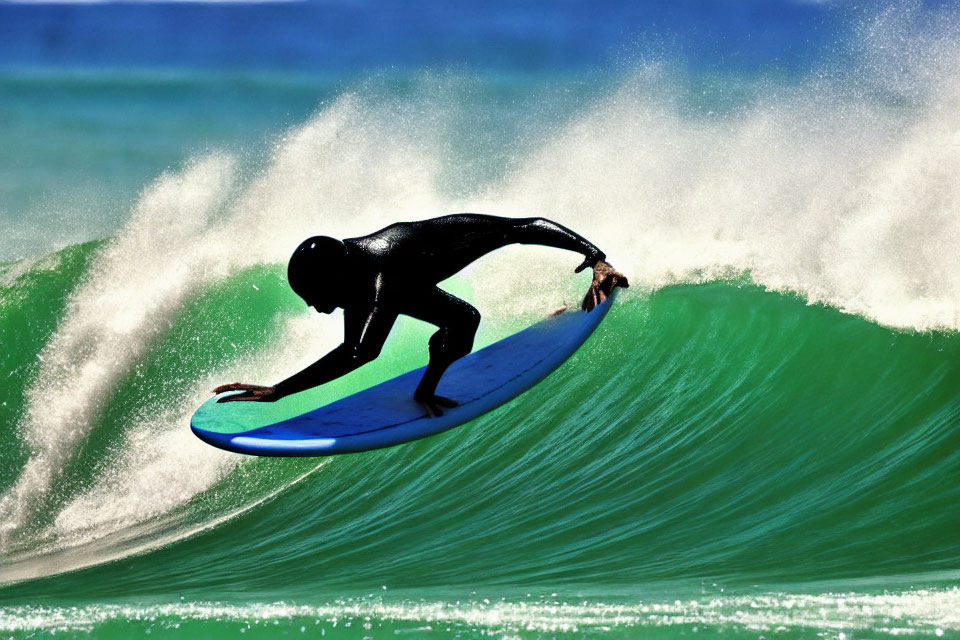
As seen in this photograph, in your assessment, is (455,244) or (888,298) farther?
(888,298)

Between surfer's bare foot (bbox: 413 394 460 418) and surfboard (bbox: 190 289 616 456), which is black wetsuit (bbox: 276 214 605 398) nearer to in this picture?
surfer's bare foot (bbox: 413 394 460 418)

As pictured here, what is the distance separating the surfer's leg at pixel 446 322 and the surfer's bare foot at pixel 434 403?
10 millimetres

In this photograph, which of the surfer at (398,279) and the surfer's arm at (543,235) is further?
the surfer's arm at (543,235)

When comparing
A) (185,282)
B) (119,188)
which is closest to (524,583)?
(185,282)

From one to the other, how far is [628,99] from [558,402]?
10.7 metres

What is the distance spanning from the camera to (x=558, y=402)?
25.8 feet

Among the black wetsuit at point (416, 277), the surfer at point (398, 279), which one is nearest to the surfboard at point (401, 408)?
the surfer at point (398, 279)

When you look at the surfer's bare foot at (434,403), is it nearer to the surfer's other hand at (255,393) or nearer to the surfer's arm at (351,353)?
the surfer's arm at (351,353)

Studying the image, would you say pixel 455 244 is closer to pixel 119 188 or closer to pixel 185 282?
pixel 185 282

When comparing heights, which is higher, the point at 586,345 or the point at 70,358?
the point at 70,358

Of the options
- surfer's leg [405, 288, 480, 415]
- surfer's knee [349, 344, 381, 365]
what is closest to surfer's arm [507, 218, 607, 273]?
surfer's leg [405, 288, 480, 415]

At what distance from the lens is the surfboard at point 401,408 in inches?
193

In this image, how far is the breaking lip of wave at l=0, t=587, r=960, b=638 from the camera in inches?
179

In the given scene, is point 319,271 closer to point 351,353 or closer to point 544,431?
point 351,353
